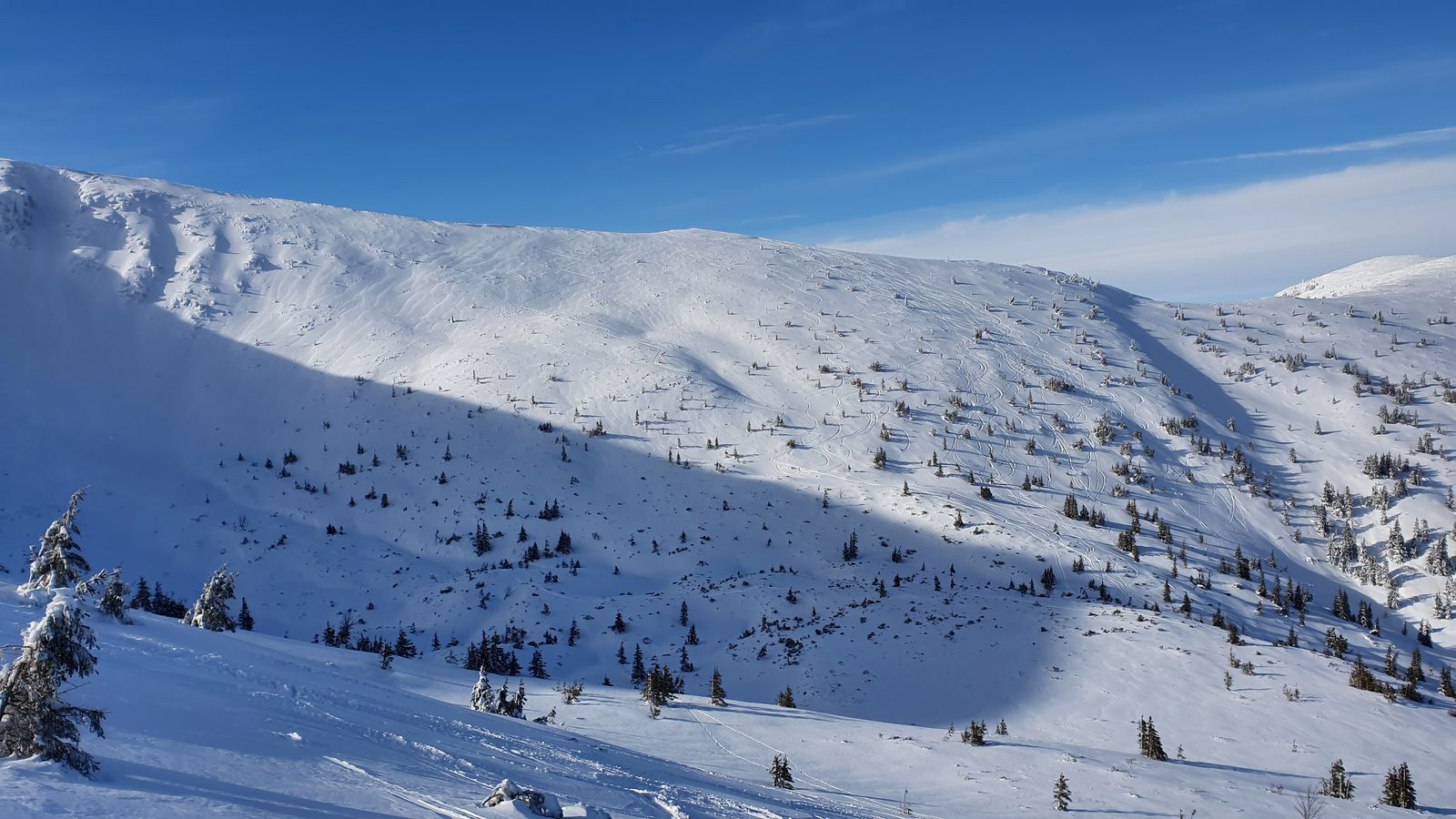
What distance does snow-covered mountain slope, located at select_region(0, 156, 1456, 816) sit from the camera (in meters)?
33.5

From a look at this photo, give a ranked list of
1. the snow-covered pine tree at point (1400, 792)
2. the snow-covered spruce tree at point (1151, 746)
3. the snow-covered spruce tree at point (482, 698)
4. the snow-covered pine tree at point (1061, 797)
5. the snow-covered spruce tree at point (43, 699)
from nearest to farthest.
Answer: the snow-covered spruce tree at point (43, 699), the snow-covered pine tree at point (1061, 797), the snow-covered pine tree at point (1400, 792), the snow-covered spruce tree at point (482, 698), the snow-covered spruce tree at point (1151, 746)

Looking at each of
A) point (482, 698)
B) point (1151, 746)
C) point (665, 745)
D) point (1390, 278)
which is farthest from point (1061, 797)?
point (1390, 278)

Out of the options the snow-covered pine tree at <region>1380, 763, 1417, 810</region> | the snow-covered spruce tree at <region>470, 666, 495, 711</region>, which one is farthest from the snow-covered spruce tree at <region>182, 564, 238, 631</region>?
the snow-covered pine tree at <region>1380, 763, 1417, 810</region>

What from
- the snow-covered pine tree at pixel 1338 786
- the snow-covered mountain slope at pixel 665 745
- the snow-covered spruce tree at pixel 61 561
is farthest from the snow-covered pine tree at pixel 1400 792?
the snow-covered spruce tree at pixel 61 561

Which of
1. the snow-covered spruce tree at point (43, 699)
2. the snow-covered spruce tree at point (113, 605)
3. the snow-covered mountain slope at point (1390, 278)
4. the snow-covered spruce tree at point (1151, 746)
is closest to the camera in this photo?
the snow-covered spruce tree at point (43, 699)

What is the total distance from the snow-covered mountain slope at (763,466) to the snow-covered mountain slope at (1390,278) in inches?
406

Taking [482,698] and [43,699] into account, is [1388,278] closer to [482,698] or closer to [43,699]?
[482,698]

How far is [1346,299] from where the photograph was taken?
358ft

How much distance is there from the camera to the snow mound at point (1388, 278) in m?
120

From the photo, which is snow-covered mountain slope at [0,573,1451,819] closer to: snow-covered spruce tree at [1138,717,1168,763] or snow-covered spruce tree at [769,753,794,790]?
snow-covered spruce tree at [769,753,794,790]

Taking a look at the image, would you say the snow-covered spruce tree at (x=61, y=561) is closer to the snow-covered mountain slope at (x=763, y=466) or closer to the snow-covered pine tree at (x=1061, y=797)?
the snow-covered mountain slope at (x=763, y=466)

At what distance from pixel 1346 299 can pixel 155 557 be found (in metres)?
136

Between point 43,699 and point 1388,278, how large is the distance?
199 m

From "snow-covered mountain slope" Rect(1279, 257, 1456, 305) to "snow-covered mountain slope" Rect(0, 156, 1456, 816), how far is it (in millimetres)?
10322
